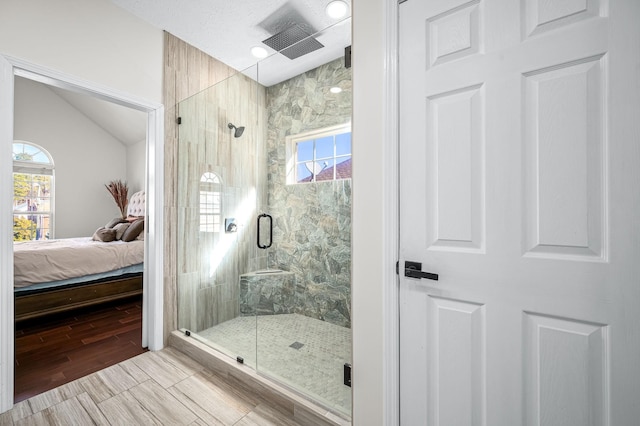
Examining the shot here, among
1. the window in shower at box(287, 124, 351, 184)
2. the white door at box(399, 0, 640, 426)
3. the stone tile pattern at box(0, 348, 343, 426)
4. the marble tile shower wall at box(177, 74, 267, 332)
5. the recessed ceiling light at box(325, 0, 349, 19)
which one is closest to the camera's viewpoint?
the white door at box(399, 0, 640, 426)

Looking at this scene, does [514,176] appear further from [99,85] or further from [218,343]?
[99,85]

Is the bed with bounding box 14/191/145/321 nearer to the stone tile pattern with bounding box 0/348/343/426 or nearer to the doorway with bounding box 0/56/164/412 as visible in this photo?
the doorway with bounding box 0/56/164/412

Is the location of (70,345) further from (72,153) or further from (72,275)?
(72,153)

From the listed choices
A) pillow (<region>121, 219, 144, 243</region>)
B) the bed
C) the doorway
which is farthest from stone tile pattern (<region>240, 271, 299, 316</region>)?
pillow (<region>121, 219, 144, 243</region>)

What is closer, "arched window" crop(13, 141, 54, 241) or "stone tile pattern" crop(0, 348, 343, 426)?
"stone tile pattern" crop(0, 348, 343, 426)

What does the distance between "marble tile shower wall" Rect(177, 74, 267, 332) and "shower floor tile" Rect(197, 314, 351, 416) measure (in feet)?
0.83

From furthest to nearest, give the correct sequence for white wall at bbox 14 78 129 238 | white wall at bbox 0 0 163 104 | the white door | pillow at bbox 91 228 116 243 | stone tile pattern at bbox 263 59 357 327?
1. white wall at bbox 14 78 129 238
2. pillow at bbox 91 228 116 243
3. stone tile pattern at bbox 263 59 357 327
4. white wall at bbox 0 0 163 104
5. the white door

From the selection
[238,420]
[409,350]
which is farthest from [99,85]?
[409,350]

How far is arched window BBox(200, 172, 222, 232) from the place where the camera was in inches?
94.3

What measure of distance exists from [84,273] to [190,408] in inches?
104

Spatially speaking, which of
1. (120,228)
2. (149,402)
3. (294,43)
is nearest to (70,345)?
(149,402)

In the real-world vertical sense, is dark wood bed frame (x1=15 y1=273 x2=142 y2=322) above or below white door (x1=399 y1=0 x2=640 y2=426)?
below

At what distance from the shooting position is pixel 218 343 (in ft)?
7.26

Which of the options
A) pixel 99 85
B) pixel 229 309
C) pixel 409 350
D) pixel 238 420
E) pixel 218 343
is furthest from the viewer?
pixel 229 309
